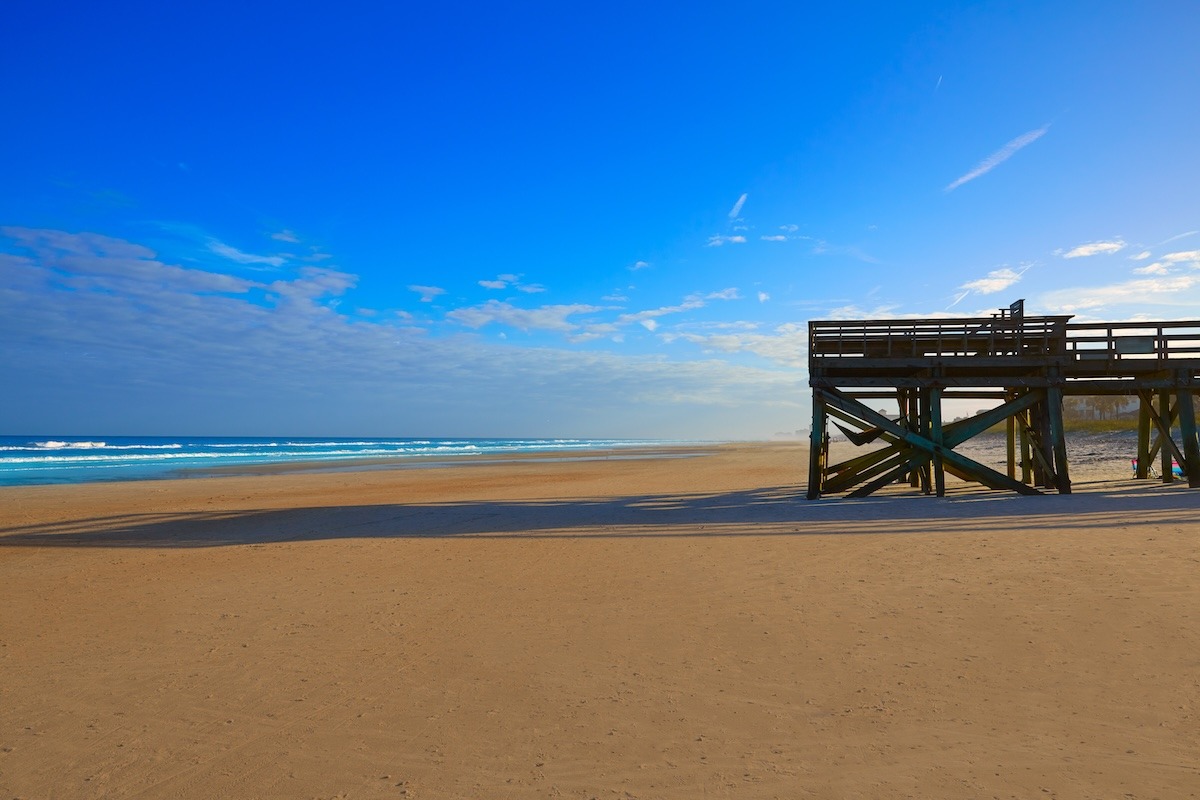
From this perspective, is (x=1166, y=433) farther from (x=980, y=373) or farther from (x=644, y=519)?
(x=644, y=519)

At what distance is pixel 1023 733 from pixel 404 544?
911 centimetres

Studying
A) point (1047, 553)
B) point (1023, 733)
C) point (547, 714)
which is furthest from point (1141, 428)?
point (547, 714)

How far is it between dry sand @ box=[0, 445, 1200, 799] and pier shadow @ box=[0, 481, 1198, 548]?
592mm

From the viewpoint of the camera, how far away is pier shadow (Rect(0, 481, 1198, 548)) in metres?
11.5

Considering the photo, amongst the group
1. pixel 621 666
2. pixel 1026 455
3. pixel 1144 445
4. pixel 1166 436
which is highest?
pixel 1166 436

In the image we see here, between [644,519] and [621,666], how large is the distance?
8313 millimetres

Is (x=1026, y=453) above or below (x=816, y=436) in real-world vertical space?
below

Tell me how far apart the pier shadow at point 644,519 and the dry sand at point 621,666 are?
1.94ft

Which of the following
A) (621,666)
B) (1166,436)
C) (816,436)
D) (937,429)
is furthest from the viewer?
(1166,436)

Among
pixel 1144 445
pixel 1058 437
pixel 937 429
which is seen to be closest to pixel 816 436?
pixel 937 429

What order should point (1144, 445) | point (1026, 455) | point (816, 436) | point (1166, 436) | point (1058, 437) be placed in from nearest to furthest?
point (1058, 437) < point (816, 436) < point (1166, 436) < point (1144, 445) < point (1026, 455)

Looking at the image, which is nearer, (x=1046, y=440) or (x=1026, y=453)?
(x=1046, y=440)

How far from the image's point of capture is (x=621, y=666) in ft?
17.5

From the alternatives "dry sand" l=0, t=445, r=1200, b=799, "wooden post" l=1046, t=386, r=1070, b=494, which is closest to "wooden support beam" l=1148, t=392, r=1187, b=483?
"wooden post" l=1046, t=386, r=1070, b=494
